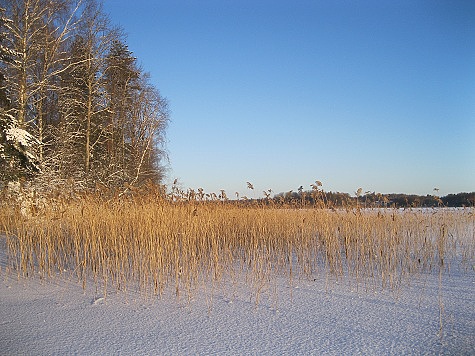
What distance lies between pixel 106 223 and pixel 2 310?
153 cm

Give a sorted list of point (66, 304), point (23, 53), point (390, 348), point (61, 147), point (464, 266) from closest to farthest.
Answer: point (390, 348) → point (66, 304) → point (464, 266) → point (23, 53) → point (61, 147)

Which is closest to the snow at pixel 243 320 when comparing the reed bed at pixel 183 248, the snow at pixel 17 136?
the reed bed at pixel 183 248

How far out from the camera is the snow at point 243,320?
2.45m

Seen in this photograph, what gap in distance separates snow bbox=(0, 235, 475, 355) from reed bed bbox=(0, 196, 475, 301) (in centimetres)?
28

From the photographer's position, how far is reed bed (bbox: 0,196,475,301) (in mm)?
4141

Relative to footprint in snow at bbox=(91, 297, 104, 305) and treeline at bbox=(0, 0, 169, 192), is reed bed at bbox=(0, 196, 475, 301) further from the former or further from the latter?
treeline at bbox=(0, 0, 169, 192)

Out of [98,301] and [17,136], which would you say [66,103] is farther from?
[98,301]

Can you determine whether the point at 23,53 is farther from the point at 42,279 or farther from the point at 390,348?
the point at 390,348

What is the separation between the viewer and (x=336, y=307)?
3.30 meters

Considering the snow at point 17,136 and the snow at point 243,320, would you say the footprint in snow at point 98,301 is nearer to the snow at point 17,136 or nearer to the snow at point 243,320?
the snow at point 243,320

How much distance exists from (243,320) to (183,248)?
1391mm

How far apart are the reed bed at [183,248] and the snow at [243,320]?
278 millimetres

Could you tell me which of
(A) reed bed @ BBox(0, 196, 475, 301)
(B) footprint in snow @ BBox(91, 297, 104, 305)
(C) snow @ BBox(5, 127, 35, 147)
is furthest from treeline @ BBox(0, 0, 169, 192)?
(B) footprint in snow @ BBox(91, 297, 104, 305)

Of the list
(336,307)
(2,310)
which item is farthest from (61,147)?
(336,307)
